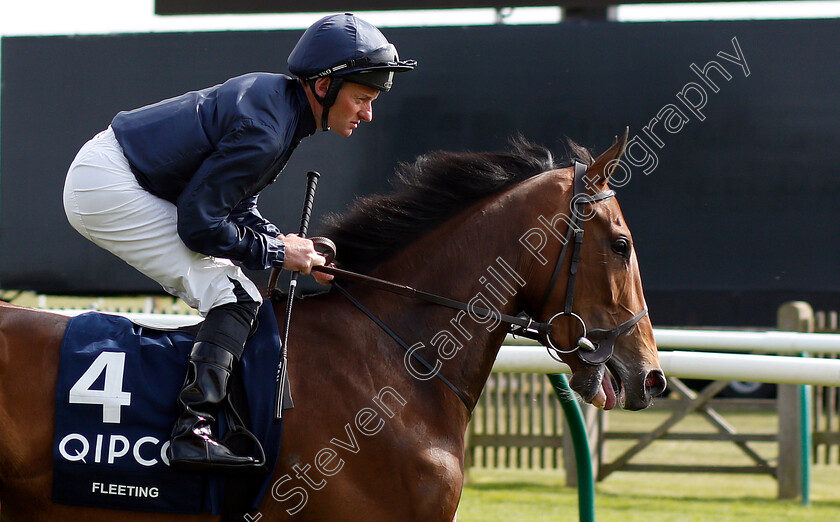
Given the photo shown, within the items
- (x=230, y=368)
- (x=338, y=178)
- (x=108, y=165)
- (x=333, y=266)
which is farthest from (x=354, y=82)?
(x=338, y=178)

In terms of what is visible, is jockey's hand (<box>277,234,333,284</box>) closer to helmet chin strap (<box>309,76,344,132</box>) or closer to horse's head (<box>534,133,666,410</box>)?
helmet chin strap (<box>309,76,344,132</box>)

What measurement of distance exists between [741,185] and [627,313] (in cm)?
364

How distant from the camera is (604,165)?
2900 millimetres

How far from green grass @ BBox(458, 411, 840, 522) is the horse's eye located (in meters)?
3.22

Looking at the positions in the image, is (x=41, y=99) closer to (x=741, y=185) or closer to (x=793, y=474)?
(x=741, y=185)

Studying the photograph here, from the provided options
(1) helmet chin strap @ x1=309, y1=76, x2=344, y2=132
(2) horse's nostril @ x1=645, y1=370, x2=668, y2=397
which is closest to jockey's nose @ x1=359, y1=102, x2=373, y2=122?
(1) helmet chin strap @ x1=309, y1=76, x2=344, y2=132

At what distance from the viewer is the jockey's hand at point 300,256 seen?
8.89 feet

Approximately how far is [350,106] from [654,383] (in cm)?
125

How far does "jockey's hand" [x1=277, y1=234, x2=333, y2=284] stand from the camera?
8.89ft

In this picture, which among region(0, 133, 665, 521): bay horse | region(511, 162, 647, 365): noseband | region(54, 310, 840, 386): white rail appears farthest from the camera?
region(54, 310, 840, 386): white rail

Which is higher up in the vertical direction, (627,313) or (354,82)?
(354,82)

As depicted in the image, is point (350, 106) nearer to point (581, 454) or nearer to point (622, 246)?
point (622, 246)

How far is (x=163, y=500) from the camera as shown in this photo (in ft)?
8.25

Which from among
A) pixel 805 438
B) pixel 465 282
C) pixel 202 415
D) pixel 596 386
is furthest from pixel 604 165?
pixel 805 438
